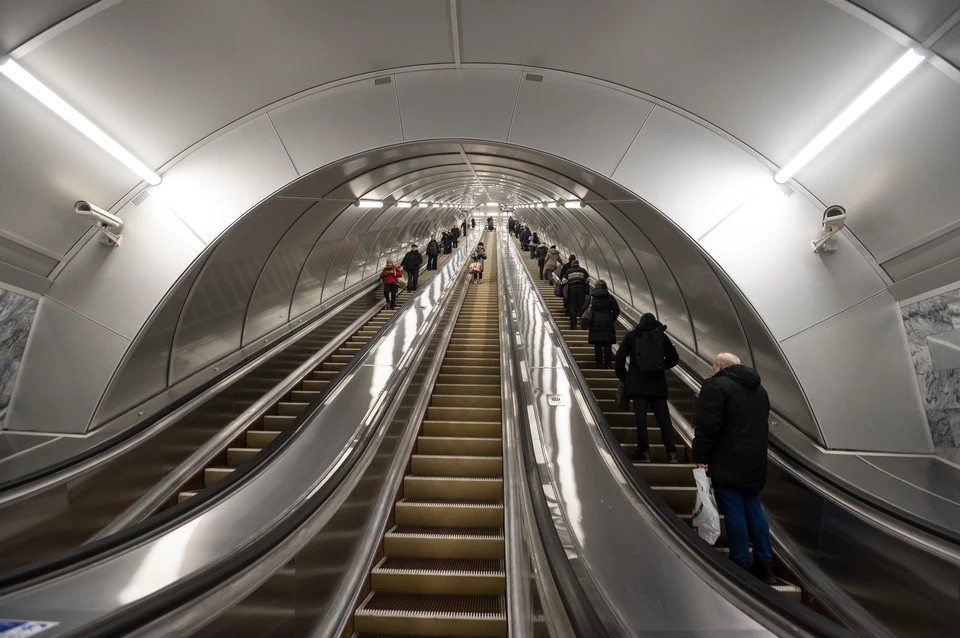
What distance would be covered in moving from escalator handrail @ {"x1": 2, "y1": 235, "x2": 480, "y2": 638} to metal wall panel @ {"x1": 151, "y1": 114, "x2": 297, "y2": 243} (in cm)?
274

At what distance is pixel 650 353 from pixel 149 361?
19.4 feet

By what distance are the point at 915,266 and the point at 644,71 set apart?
2.96 metres

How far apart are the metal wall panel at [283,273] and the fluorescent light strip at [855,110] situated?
6895 mm

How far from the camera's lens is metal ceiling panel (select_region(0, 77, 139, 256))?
3855 millimetres

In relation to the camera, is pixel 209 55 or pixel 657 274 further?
pixel 657 274

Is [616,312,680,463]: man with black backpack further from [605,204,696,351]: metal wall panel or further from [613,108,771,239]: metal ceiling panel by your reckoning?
[605,204,696,351]: metal wall panel

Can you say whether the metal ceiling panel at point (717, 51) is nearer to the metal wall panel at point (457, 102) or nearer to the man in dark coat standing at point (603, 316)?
the metal wall panel at point (457, 102)

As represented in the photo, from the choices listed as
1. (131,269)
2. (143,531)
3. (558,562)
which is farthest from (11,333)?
(558,562)

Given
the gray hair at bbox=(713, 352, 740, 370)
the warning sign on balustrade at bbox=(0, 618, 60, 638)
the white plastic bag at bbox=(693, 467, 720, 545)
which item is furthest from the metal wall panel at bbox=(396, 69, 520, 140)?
the warning sign on balustrade at bbox=(0, 618, 60, 638)

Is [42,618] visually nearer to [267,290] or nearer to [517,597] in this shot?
[517,597]

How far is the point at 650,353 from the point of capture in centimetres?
493

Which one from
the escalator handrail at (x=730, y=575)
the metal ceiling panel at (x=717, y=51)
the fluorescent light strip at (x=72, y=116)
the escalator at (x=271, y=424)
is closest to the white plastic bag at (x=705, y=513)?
the escalator handrail at (x=730, y=575)

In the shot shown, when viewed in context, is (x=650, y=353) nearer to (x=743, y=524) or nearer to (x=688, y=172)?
(x=743, y=524)

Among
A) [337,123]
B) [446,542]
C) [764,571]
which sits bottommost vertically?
[764,571]
